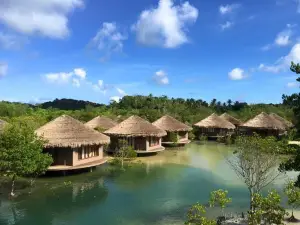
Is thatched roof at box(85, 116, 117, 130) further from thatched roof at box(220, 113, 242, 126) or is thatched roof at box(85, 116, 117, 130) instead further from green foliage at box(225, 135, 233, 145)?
thatched roof at box(220, 113, 242, 126)

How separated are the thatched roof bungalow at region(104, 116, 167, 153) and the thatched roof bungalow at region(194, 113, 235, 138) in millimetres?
16861

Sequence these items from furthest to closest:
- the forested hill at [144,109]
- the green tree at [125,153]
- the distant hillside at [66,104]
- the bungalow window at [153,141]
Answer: the distant hillside at [66,104], the forested hill at [144,109], the bungalow window at [153,141], the green tree at [125,153]

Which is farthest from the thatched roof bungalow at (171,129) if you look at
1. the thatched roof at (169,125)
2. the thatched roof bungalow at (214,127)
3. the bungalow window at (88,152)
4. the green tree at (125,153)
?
the bungalow window at (88,152)

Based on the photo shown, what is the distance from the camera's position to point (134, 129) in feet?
114

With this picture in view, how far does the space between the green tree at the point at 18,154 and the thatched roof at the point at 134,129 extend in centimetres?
1541

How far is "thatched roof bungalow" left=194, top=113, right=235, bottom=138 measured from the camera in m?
51.7

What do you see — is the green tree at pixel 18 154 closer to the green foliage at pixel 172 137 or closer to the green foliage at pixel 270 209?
the green foliage at pixel 270 209

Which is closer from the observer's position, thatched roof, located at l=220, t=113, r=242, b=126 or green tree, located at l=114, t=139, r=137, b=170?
green tree, located at l=114, t=139, r=137, b=170

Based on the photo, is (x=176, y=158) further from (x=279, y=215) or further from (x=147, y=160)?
(x=279, y=215)

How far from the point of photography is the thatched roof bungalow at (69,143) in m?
24.4

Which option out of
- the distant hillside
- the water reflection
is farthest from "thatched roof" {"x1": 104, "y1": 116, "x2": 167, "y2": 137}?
the distant hillside

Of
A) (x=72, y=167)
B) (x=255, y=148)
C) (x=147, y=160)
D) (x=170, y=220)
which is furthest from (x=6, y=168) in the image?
(x=147, y=160)

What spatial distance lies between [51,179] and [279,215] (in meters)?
16.1

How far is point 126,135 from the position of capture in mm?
34000
